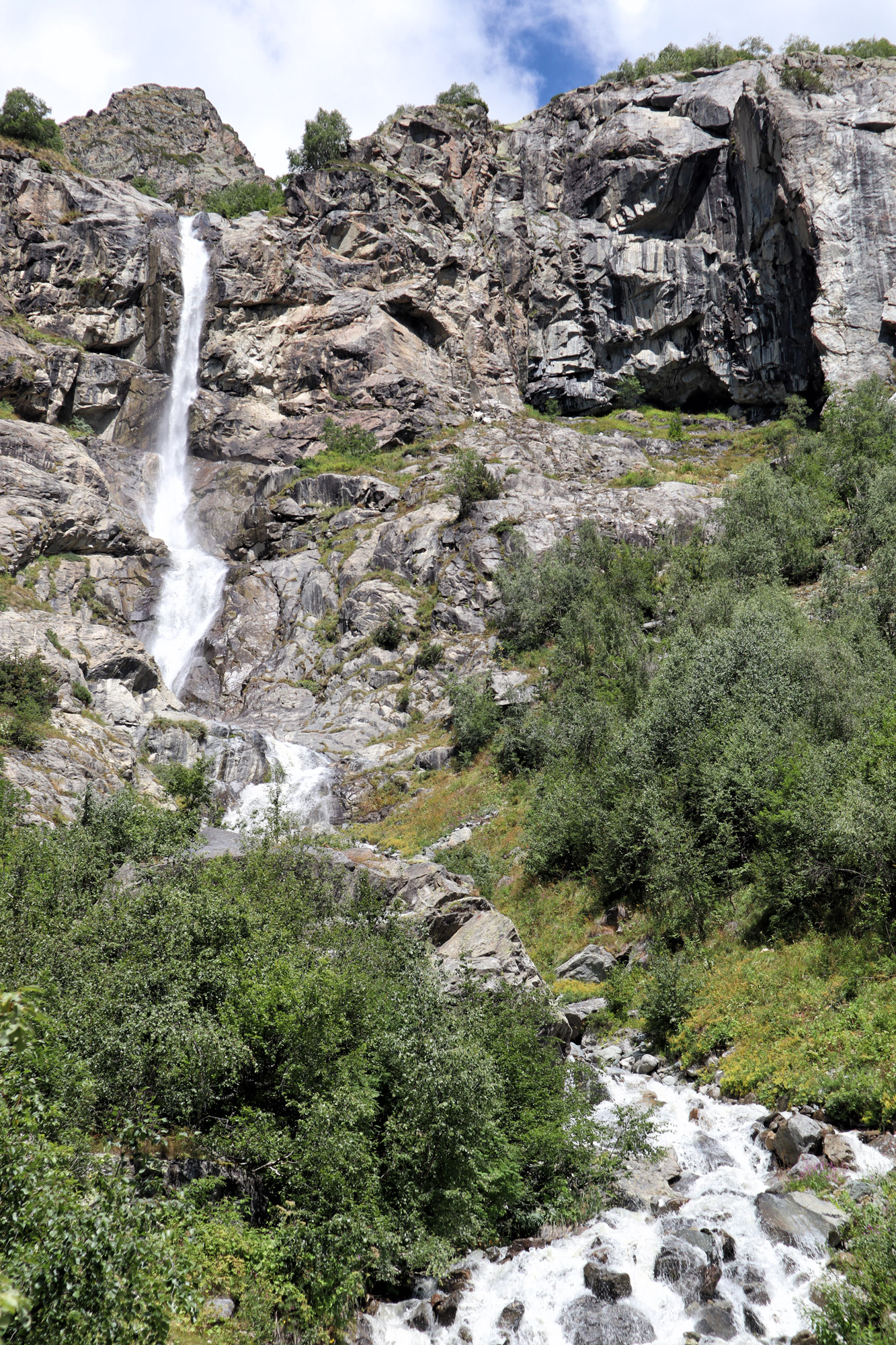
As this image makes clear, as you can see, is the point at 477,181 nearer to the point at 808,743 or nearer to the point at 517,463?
the point at 517,463

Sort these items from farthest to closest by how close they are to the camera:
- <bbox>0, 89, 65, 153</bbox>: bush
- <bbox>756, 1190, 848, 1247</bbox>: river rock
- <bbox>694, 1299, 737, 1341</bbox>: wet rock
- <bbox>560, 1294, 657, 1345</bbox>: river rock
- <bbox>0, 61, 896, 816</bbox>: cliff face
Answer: <bbox>0, 89, 65, 153</bbox>: bush
<bbox>0, 61, 896, 816</bbox>: cliff face
<bbox>756, 1190, 848, 1247</bbox>: river rock
<bbox>560, 1294, 657, 1345</bbox>: river rock
<bbox>694, 1299, 737, 1341</bbox>: wet rock

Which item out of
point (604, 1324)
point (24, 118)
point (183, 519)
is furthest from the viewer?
point (24, 118)

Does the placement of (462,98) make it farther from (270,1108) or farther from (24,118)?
(270,1108)

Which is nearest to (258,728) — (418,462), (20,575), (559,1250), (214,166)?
(20,575)

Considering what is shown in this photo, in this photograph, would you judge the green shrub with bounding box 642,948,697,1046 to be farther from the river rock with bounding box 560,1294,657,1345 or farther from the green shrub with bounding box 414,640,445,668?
the green shrub with bounding box 414,640,445,668

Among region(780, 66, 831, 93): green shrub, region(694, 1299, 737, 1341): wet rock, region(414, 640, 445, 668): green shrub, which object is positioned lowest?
region(694, 1299, 737, 1341): wet rock

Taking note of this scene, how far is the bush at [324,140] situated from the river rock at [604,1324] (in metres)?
94.5

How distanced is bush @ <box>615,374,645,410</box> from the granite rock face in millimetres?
55134

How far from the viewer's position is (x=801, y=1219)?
10820 millimetres

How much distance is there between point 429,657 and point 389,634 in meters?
3.61

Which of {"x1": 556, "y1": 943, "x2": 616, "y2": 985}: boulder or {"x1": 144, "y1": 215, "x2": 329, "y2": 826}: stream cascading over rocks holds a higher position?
{"x1": 144, "y1": 215, "x2": 329, "y2": 826}: stream cascading over rocks

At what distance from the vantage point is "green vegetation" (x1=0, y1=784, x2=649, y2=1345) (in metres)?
8.18

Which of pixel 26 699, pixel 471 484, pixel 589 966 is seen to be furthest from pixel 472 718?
pixel 471 484

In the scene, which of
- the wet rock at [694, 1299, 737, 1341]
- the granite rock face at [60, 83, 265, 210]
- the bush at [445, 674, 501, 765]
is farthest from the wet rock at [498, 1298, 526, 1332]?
the granite rock face at [60, 83, 265, 210]
